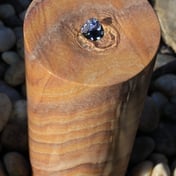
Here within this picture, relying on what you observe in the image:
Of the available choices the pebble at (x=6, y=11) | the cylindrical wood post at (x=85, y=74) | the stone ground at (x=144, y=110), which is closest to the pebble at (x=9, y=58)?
the stone ground at (x=144, y=110)

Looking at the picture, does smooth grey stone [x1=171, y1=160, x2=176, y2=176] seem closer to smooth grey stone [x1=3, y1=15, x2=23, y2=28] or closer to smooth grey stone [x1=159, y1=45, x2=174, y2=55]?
smooth grey stone [x1=159, y1=45, x2=174, y2=55]

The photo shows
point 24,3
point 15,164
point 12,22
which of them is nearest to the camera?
point 15,164

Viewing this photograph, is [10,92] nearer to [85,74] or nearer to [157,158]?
[157,158]

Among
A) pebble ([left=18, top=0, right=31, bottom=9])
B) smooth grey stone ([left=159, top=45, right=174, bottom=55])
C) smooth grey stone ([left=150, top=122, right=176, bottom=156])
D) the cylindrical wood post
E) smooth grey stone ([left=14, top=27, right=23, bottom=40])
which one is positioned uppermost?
the cylindrical wood post

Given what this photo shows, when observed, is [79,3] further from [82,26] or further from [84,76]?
[84,76]

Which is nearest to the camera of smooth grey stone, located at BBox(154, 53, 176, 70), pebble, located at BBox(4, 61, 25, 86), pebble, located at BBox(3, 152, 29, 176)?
pebble, located at BBox(3, 152, 29, 176)

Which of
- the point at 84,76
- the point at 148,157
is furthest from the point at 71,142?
the point at 148,157

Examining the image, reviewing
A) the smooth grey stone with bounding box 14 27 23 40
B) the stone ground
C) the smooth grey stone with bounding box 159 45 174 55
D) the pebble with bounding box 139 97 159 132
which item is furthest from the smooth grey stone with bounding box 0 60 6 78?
the smooth grey stone with bounding box 159 45 174 55

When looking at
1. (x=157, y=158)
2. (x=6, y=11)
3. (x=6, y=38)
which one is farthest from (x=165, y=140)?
(x=6, y=11)

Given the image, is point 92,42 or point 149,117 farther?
point 149,117
